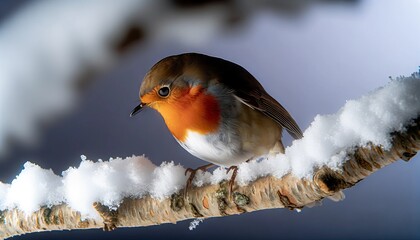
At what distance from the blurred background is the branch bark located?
438 millimetres

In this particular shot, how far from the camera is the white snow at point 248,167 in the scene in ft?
1.61

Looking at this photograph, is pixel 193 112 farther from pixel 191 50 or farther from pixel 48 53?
pixel 48 53

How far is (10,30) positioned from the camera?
142cm

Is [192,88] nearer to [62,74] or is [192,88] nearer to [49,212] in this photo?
[49,212]

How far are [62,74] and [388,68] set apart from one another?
2.83 ft

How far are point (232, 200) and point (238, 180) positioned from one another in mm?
29

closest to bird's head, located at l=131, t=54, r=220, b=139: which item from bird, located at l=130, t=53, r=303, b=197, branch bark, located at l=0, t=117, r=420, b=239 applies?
bird, located at l=130, t=53, r=303, b=197

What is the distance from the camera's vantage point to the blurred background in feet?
3.69

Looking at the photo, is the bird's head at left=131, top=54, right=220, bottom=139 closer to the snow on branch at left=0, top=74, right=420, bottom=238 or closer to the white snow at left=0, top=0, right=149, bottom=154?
the snow on branch at left=0, top=74, right=420, bottom=238

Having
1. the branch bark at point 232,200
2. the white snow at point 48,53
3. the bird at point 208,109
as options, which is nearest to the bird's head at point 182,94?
the bird at point 208,109

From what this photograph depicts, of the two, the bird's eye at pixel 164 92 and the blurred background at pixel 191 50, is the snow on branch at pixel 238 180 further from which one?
the blurred background at pixel 191 50

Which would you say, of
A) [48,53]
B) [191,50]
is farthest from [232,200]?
[48,53]

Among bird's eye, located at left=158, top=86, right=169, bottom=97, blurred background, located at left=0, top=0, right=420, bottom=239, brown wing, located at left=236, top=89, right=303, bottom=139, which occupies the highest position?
blurred background, located at left=0, top=0, right=420, bottom=239

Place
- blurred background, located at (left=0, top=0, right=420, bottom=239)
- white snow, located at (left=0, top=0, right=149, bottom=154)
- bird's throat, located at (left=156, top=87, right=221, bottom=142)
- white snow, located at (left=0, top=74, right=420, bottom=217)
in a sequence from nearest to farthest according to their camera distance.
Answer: white snow, located at (left=0, top=74, right=420, bottom=217)
bird's throat, located at (left=156, top=87, right=221, bottom=142)
blurred background, located at (left=0, top=0, right=420, bottom=239)
white snow, located at (left=0, top=0, right=149, bottom=154)
